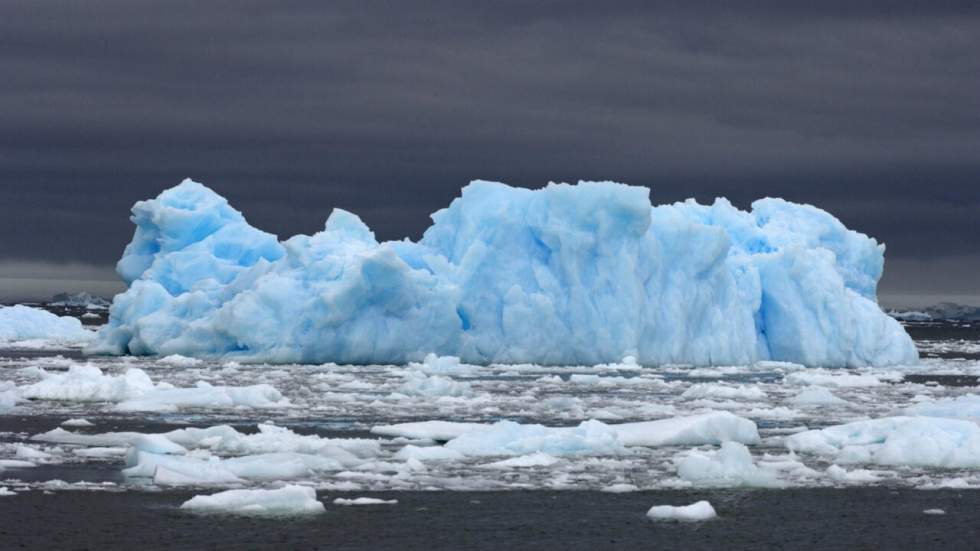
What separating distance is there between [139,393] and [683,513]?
12896mm

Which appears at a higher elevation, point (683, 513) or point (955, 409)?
point (955, 409)

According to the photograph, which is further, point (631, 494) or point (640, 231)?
point (640, 231)

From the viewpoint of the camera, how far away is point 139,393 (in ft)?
77.8

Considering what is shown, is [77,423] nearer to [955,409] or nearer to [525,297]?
[955,409]

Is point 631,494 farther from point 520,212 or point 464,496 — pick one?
point 520,212

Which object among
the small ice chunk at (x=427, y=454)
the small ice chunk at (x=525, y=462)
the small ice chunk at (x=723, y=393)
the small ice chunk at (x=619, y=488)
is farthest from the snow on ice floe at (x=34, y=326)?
the small ice chunk at (x=619, y=488)

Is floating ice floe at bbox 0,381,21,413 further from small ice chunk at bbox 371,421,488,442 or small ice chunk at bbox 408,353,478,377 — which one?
small ice chunk at bbox 408,353,478,377

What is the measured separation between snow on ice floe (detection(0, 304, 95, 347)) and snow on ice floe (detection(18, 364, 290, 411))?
2717 centimetres

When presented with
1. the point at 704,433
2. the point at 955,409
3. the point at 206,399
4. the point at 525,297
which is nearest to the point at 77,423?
the point at 206,399

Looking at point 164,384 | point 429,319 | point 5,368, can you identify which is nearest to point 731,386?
point 429,319

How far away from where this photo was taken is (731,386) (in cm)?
2784

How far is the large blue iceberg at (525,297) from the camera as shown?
3359 centimetres

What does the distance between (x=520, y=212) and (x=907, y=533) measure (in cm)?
2243

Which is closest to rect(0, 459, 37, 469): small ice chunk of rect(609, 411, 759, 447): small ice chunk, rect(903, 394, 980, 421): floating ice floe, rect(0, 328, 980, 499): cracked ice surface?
rect(0, 328, 980, 499): cracked ice surface
